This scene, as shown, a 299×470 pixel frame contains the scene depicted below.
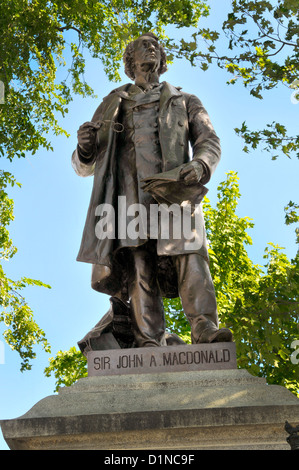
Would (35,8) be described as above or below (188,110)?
above

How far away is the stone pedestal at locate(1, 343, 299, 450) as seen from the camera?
4.22 metres

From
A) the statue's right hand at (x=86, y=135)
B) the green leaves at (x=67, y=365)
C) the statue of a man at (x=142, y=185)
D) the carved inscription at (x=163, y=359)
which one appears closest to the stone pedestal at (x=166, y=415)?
the carved inscription at (x=163, y=359)

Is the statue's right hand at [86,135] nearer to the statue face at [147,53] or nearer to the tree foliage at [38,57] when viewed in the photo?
the statue face at [147,53]

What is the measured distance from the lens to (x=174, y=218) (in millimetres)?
5469

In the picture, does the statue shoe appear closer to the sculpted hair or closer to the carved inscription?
the carved inscription

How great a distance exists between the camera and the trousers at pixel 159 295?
518 cm

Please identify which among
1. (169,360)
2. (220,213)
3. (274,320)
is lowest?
(169,360)

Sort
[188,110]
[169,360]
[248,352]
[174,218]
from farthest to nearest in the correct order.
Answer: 1. [248,352]
2. [188,110]
3. [174,218]
4. [169,360]

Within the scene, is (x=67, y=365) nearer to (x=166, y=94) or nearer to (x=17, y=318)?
(x=17, y=318)

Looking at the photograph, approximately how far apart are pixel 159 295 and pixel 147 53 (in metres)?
2.33

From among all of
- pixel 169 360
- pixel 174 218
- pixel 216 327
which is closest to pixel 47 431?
pixel 169 360

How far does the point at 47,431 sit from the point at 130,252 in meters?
1.78

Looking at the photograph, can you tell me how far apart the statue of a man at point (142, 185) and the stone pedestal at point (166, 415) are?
0.49m
